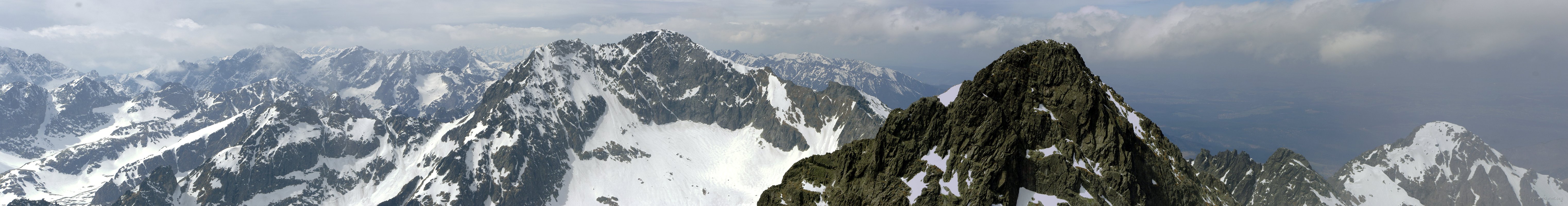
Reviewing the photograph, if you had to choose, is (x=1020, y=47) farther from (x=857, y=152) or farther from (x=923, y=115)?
(x=857, y=152)

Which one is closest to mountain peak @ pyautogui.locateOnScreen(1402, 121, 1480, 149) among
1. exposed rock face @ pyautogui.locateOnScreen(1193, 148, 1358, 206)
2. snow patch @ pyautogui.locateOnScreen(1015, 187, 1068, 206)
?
exposed rock face @ pyautogui.locateOnScreen(1193, 148, 1358, 206)

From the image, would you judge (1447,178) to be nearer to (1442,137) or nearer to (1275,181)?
(1442,137)

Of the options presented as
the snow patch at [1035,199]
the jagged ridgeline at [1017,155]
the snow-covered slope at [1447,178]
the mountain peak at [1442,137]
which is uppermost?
the jagged ridgeline at [1017,155]

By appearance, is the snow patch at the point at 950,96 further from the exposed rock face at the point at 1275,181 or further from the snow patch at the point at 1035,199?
the exposed rock face at the point at 1275,181

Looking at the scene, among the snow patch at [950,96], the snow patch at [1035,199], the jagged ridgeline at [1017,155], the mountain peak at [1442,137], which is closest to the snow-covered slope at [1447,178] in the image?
the mountain peak at [1442,137]

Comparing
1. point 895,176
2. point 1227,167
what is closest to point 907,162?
point 895,176
